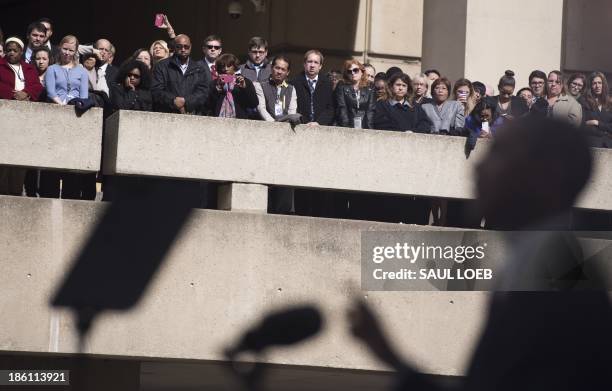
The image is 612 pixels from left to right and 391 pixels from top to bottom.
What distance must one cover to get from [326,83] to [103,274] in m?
2.74

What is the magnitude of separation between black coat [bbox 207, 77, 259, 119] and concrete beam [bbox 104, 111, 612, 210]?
0.77 m

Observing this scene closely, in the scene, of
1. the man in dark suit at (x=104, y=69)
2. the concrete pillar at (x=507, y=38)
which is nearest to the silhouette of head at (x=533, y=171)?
the man in dark suit at (x=104, y=69)

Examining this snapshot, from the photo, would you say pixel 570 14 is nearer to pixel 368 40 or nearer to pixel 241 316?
pixel 368 40

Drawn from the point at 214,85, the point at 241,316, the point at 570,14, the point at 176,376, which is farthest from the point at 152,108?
the point at 570,14

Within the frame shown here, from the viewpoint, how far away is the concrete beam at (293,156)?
8.35m

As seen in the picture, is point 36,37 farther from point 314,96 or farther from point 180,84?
point 314,96

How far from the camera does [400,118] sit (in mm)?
9844

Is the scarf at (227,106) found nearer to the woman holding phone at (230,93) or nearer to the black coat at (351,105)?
the woman holding phone at (230,93)

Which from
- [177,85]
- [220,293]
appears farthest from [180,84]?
[220,293]

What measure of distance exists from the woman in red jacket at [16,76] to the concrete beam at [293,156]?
906 mm

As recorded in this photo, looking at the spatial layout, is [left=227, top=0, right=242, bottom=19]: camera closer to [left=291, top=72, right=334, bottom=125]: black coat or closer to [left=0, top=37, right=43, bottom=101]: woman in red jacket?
[left=291, top=72, right=334, bottom=125]: black coat

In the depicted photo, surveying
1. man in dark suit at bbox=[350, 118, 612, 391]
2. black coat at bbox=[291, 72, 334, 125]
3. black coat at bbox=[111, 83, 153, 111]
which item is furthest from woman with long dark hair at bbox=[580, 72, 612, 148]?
man in dark suit at bbox=[350, 118, 612, 391]

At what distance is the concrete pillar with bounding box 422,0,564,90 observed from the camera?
566 inches

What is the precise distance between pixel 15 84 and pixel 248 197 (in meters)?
2.16
